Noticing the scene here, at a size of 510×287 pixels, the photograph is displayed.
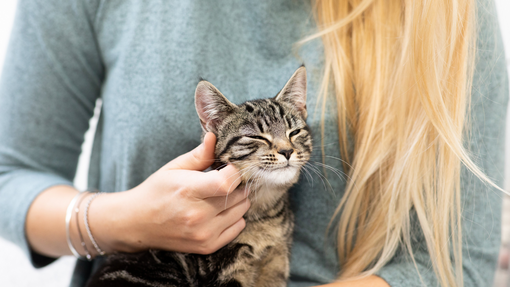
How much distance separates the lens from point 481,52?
36.9 inches

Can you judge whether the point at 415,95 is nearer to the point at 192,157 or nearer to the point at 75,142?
the point at 192,157

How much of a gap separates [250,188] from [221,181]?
0.17 m

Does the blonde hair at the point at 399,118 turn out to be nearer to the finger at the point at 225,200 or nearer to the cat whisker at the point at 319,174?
the cat whisker at the point at 319,174

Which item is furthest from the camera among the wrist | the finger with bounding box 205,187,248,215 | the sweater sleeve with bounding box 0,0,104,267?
the sweater sleeve with bounding box 0,0,104,267

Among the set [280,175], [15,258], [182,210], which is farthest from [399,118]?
[15,258]

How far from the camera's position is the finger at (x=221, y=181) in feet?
2.51

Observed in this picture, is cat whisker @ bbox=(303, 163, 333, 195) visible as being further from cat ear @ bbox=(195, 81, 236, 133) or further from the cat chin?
cat ear @ bbox=(195, 81, 236, 133)

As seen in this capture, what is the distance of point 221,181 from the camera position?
763mm

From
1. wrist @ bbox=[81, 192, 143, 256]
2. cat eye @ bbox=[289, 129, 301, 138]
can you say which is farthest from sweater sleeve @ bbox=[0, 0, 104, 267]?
cat eye @ bbox=[289, 129, 301, 138]

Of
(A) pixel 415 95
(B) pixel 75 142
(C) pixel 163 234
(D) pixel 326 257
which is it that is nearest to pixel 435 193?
(A) pixel 415 95

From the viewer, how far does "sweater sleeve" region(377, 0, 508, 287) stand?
94 centimetres

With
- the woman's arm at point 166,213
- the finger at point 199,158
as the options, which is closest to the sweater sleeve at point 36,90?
the woman's arm at point 166,213

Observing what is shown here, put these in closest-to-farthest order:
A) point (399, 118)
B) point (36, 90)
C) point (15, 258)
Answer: point (399, 118), point (36, 90), point (15, 258)

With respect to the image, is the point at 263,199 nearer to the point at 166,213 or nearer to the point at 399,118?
the point at 166,213
